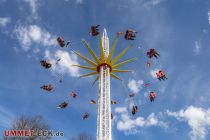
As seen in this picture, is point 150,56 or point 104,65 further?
point 104,65

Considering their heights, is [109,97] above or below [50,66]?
below

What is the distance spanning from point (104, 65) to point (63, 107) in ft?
23.8

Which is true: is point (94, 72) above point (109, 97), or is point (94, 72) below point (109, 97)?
above

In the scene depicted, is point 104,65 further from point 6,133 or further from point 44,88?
point 6,133

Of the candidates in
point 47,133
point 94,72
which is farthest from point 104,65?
point 47,133

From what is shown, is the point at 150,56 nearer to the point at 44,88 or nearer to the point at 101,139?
the point at 101,139

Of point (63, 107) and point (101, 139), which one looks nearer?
point (101, 139)

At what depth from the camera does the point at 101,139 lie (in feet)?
105

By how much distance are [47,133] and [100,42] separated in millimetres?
16415

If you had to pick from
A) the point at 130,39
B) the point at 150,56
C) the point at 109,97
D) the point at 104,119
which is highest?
the point at 130,39

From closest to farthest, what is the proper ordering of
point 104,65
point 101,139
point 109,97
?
point 101,139, point 109,97, point 104,65

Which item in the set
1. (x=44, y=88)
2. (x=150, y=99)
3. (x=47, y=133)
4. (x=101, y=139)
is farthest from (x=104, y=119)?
(x=47, y=133)

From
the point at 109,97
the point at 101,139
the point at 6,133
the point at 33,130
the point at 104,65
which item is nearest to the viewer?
the point at 101,139

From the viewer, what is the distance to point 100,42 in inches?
1494
